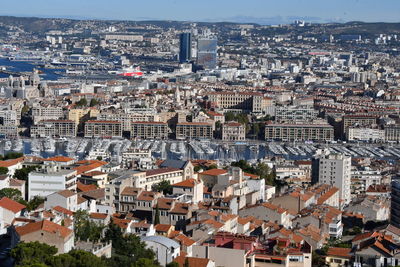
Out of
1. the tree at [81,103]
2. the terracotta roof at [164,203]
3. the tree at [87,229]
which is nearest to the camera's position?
the tree at [87,229]

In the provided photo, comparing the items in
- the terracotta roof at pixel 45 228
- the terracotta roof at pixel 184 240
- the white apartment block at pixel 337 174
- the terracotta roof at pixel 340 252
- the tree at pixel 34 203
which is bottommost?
the white apartment block at pixel 337 174

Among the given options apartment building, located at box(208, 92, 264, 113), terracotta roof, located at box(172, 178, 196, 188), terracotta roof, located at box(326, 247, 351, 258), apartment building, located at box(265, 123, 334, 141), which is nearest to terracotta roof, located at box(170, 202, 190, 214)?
terracotta roof, located at box(172, 178, 196, 188)

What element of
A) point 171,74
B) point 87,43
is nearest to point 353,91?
point 171,74

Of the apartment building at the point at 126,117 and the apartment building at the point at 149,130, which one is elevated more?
the apartment building at the point at 126,117

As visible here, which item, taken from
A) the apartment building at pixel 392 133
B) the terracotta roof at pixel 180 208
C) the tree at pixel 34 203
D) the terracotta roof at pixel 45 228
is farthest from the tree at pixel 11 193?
the apartment building at pixel 392 133

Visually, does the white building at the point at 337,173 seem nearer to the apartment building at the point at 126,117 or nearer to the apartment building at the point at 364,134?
the apartment building at the point at 364,134

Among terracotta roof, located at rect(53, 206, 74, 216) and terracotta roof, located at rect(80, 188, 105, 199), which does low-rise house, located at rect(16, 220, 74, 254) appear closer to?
terracotta roof, located at rect(53, 206, 74, 216)

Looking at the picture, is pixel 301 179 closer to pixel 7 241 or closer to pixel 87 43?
pixel 7 241

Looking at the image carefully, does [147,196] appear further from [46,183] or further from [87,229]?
[87,229]
